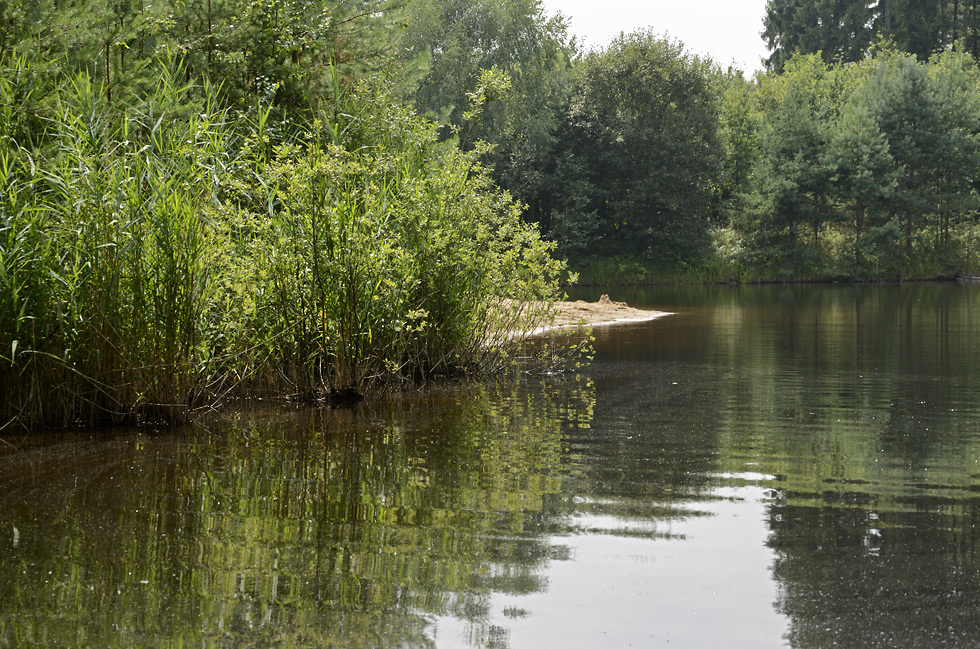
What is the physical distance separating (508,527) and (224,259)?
13.6 feet

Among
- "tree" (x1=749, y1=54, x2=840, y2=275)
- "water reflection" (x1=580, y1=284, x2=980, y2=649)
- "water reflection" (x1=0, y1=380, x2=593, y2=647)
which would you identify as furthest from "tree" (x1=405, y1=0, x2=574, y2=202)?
"water reflection" (x1=0, y1=380, x2=593, y2=647)

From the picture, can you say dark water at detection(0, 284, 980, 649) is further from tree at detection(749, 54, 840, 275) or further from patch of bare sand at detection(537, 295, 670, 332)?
tree at detection(749, 54, 840, 275)

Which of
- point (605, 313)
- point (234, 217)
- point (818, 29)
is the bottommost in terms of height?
point (605, 313)

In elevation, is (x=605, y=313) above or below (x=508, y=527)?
above

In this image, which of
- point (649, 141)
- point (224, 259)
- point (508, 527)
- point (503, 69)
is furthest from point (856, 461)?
point (649, 141)

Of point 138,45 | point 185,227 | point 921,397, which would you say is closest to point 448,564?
point 185,227

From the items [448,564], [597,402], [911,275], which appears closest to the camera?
[448,564]

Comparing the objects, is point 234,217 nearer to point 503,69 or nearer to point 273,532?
point 273,532

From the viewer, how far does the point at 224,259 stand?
328 inches

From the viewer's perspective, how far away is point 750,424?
8.75 meters

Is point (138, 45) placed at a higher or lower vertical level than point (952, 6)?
lower

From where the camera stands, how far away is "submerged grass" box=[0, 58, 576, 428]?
Answer: 7773 millimetres

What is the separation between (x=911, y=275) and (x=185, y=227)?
153 ft

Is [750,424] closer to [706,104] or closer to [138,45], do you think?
[138,45]
